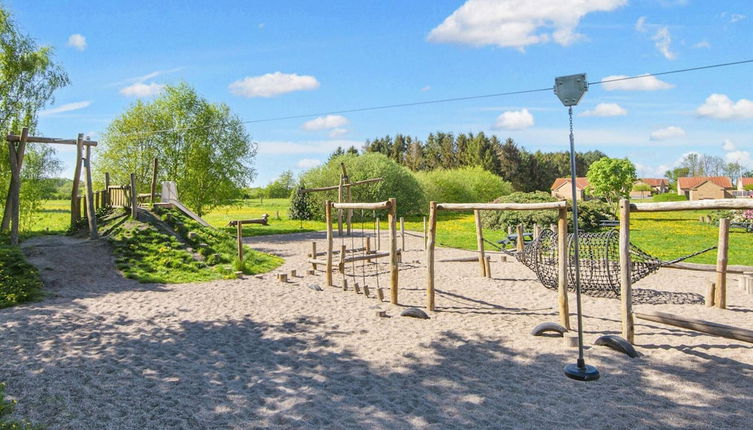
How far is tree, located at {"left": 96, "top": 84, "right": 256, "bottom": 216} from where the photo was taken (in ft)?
85.1

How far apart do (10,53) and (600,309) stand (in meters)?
20.9

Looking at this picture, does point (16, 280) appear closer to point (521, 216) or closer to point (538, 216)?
point (538, 216)

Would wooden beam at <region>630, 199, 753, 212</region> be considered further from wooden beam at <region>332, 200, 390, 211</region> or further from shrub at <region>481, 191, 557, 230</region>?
shrub at <region>481, 191, 557, 230</region>

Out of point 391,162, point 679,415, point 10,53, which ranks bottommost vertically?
point 679,415

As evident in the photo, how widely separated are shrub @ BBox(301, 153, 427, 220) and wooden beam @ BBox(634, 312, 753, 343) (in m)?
29.9

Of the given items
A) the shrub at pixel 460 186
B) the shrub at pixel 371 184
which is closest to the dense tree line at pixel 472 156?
the shrub at pixel 460 186

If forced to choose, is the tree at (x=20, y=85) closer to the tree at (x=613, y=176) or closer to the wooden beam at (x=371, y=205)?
the wooden beam at (x=371, y=205)

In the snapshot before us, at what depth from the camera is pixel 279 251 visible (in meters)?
19.3

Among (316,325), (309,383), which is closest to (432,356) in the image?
(309,383)

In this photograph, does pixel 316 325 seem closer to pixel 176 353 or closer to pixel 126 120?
pixel 176 353

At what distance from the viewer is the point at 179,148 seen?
86.1 ft

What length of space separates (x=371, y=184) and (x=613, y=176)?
3309 centimetres

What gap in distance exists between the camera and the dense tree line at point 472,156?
218ft

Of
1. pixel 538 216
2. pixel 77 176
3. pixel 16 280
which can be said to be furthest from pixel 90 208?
pixel 538 216
